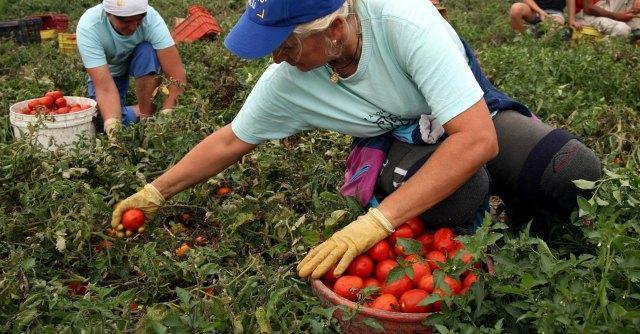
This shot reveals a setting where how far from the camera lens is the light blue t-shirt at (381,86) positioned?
217cm

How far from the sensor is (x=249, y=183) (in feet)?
11.2

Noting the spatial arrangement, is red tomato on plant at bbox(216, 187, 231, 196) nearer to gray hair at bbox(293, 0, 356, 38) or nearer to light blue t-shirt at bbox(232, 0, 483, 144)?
light blue t-shirt at bbox(232, 0, 483, 144)

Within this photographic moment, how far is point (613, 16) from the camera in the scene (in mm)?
6789

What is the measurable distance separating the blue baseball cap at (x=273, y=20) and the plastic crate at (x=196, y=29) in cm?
468

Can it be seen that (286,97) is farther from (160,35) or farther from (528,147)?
(160,35)

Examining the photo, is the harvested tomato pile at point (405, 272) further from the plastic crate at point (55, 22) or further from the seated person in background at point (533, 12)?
the plastic crate at point (55, 22)

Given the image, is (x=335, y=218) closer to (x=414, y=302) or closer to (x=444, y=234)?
(x=444, y=234)

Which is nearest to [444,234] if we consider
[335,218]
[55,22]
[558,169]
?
[335,218]

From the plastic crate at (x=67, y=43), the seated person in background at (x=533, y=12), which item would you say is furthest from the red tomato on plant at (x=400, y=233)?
the plastic crate at (x=67, y=43)

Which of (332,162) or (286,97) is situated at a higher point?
(286,97)

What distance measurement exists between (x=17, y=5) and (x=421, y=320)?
905cm

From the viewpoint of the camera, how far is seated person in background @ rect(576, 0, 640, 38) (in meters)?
6.50

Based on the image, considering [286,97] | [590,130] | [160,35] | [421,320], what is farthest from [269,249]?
[160,35]

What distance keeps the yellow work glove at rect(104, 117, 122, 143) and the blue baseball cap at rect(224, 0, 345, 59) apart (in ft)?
5.33
